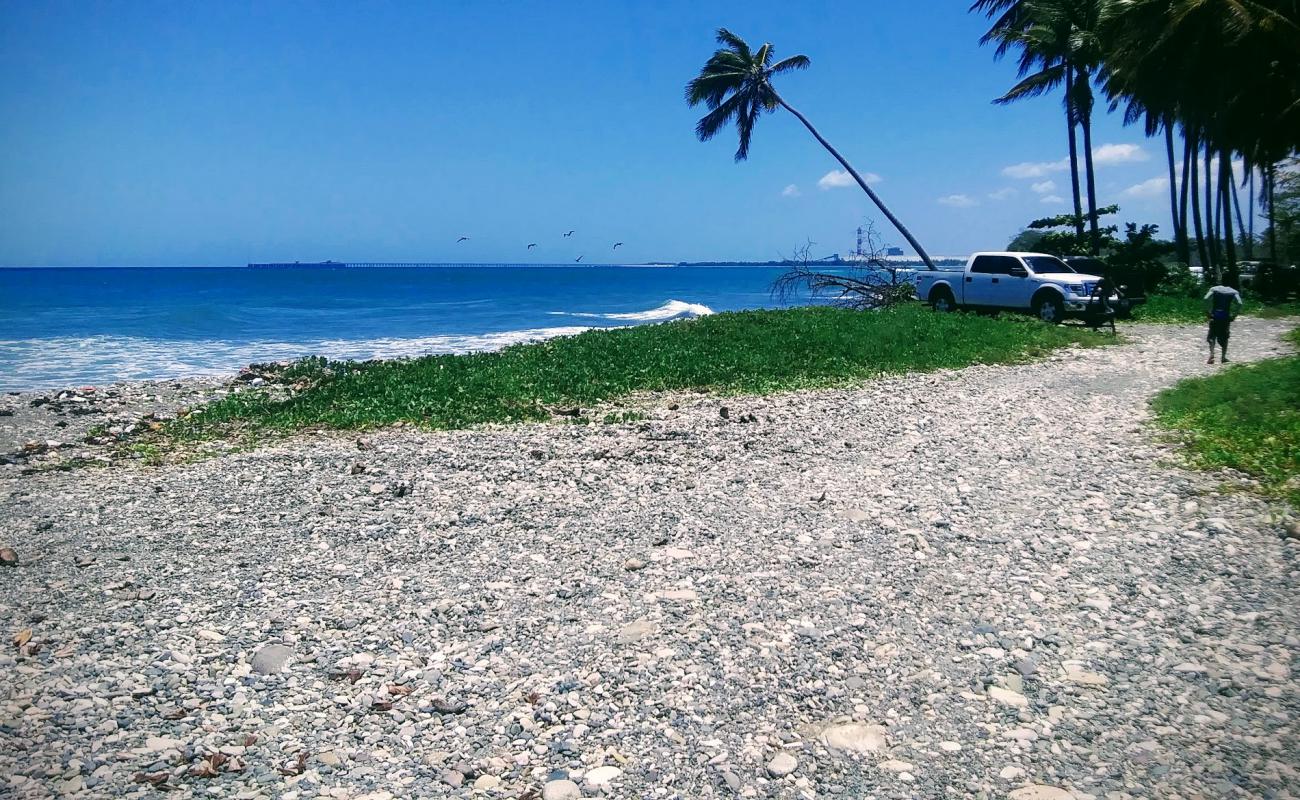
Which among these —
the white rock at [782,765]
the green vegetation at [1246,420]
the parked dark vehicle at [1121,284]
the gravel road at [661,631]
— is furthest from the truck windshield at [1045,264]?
the white rock at [782,765]

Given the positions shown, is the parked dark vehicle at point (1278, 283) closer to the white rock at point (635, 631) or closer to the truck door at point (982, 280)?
the truck door at point (982, 280)

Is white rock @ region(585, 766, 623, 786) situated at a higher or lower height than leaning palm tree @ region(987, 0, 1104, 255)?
lower

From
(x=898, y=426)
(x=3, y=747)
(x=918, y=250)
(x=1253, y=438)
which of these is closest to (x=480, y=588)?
(x=3, y=747)

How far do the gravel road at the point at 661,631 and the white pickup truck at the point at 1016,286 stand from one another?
13.5m

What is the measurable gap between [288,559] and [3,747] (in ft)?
8.81

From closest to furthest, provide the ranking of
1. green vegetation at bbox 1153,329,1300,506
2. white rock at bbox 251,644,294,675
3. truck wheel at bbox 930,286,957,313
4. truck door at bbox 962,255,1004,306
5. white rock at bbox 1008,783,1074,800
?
white rock at bbox 1008,783,1074,800, white rock at bbox 251,644,294,675, green vegetation at bbox 1153,329,1300,506, truck door at bbox 962,255,1004,306, truck wheel at bbox 930,286,957,313

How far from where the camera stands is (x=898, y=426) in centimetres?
1125

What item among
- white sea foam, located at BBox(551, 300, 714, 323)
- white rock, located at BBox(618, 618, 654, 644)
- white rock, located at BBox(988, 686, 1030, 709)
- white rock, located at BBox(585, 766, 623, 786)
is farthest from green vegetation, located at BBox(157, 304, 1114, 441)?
white sea foam, located at BBox(551, 300, 714, 323)

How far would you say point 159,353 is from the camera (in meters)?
31.1

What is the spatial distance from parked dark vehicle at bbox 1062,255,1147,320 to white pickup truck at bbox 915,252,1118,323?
0.55 metres

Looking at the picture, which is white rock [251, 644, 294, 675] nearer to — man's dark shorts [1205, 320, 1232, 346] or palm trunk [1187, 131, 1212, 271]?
man's dark shorts [1205, 320, 1232, 346]

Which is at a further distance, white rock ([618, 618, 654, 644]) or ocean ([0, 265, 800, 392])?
ocean ([0, 265, 800, 392])

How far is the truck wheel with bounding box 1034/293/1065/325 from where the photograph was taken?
21.6 meters

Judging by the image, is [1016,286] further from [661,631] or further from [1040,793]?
[1040,793]
